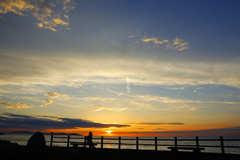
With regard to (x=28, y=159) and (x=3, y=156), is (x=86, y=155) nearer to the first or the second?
(x=28, y=159)

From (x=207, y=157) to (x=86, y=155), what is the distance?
7536 mm

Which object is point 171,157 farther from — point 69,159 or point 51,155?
point 51,155

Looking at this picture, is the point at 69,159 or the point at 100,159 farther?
the point at 100,159

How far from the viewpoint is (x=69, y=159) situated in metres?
11.3

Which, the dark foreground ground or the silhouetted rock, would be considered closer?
the dark foreground ground

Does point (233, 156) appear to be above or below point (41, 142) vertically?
below

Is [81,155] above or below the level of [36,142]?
below

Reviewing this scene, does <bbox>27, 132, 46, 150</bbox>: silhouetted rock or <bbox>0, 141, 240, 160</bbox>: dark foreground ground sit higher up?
<bbox>27, 132, 46, 150</bbox>: silhouetted rock

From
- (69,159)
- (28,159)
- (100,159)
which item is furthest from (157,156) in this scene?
(28,159)

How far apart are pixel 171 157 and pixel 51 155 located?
757cm

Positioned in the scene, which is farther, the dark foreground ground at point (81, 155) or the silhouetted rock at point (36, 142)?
the silhouetted rock at point (36, 142)

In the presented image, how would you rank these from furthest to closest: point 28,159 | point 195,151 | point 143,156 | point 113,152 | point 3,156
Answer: point 113,152 < point 143,156 < point 195,151 < point 28,159 < point 3,156

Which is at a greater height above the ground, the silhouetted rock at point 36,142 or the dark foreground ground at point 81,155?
the silhouetted rock at point 36,142

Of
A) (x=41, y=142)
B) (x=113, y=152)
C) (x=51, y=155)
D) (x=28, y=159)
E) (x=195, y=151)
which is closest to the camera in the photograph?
(x=28, y=159)
